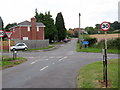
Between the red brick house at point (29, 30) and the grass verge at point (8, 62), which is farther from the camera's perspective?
the red brick house at point (29, 30)

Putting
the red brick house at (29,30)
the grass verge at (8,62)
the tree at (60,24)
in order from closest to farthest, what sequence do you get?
1. the grass verge at (8,62)
2. the red brick house at (29,30)
3. the tree at (60,24)

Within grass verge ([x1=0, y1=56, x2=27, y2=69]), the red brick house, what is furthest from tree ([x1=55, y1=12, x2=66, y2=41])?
grass verge ([x1=0, y1=56, x2=27, y2=69])

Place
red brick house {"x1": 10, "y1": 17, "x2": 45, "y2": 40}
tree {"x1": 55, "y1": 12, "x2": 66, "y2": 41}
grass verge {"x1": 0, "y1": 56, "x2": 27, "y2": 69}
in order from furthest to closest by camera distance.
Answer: tree {"x1": 55, "y1": 12, "x2": 66, "y2": 41}
red brick house {"x1": 10, "y1": 17, "x2": 45, "y2": 40}
grass verge {"x1": 0, "y1": 56, "x2": 27, "y2": 69}

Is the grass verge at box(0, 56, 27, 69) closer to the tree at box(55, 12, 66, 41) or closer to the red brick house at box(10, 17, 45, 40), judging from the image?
the red brick house at box(10, 17, 45, 40)

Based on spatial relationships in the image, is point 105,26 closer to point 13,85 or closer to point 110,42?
point 13,85

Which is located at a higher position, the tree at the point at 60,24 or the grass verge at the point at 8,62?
the tree at the point at 60,24

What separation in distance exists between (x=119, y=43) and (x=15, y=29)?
30.6 meters

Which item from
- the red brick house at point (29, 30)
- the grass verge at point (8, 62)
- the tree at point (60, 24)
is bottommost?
the grass verge at point (8, 62)

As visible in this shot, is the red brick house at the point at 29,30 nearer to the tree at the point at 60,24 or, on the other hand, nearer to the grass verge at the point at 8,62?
the tree at the point at 60,24

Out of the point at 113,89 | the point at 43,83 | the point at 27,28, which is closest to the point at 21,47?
the point at 27,28

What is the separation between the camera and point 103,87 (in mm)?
8008

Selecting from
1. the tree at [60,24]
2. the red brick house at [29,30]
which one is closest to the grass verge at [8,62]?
the red brick house at [29,30]

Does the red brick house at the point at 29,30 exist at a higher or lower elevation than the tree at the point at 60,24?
lower

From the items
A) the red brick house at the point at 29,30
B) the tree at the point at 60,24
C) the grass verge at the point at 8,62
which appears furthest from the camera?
the tree at the point at 60,24
